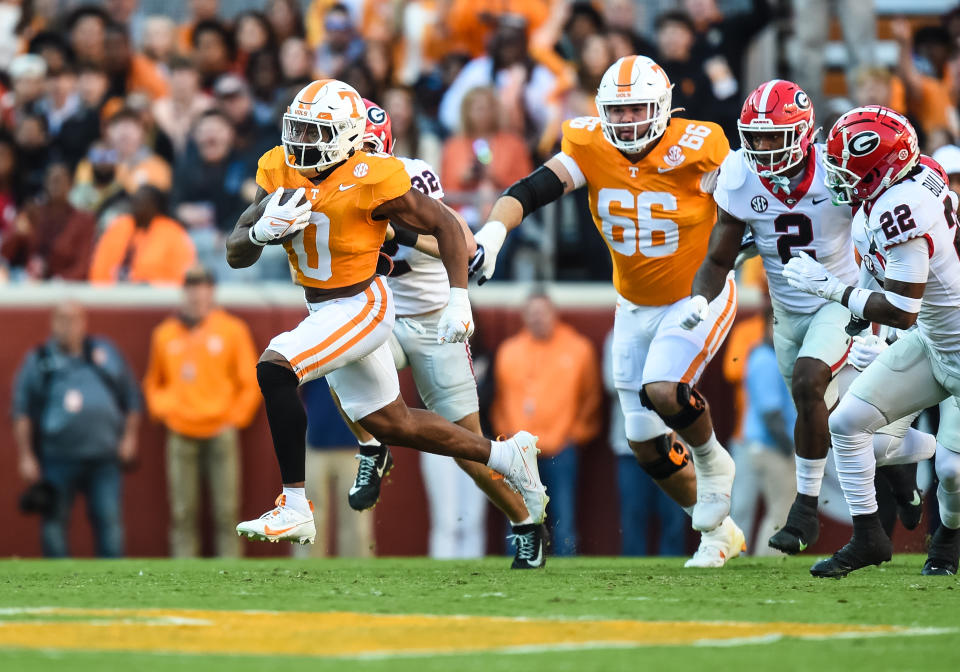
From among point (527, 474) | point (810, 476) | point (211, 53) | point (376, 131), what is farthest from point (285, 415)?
point (211, 53)

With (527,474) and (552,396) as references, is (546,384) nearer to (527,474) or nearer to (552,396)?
(552,396)

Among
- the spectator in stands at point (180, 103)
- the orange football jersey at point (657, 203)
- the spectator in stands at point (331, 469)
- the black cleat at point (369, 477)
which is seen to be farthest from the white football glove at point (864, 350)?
the spectator in stands at point (180, 103)

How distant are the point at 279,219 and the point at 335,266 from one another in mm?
440

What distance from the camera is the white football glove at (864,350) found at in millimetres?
7465

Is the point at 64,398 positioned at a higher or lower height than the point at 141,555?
higher

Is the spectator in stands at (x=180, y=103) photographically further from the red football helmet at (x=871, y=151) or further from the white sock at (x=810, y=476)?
the red football helmet at (x=871, y=151)

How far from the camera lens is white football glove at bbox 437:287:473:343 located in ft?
22.4

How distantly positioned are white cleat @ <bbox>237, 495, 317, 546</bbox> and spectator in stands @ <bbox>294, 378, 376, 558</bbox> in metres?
4.09

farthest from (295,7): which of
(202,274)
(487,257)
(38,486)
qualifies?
(487,257)

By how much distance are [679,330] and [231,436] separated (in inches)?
178

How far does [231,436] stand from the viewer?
11.1m

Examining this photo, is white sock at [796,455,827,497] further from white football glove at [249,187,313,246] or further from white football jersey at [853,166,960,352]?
white football glove at [249,187,313,246]

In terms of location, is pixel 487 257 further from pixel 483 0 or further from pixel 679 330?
pixel 483 0

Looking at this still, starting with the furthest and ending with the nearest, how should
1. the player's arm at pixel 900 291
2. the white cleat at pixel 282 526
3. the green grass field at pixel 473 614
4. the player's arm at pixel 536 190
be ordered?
the player's arm at pixel 536 190, the white cleat at pixel 282 526, the player's arm at pixel 900 291, the green grass field at pixel 473 614
